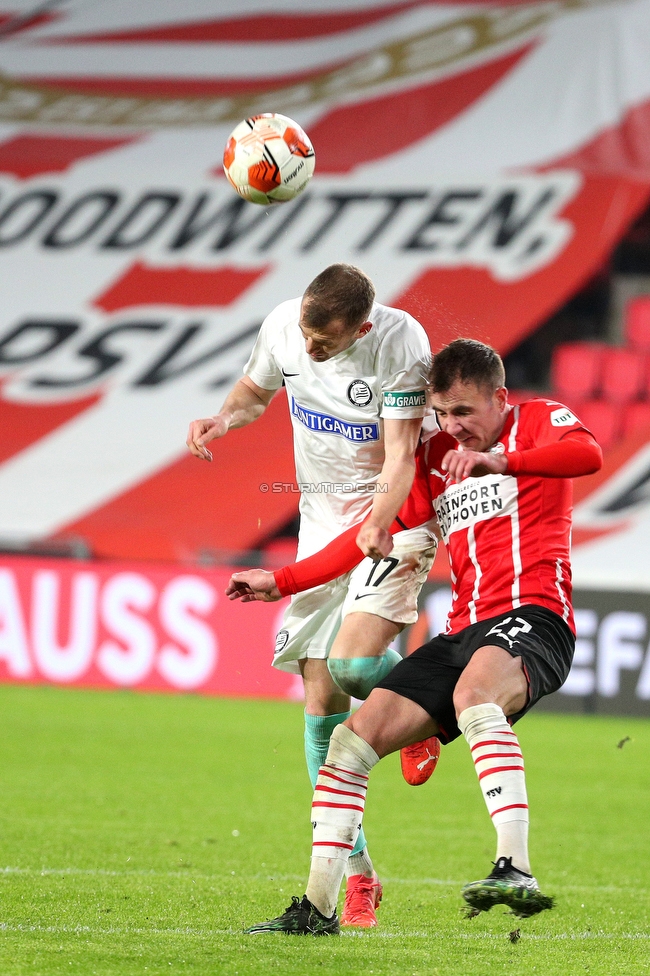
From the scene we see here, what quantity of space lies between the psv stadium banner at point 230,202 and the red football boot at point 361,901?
36.2 feet

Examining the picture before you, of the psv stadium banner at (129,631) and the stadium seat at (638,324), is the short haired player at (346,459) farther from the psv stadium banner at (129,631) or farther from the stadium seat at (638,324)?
the stadium seat at (638,324)

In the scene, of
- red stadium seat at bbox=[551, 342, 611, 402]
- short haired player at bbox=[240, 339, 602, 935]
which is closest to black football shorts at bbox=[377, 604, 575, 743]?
short haired player at bbox=[240, 339, 602, 935]

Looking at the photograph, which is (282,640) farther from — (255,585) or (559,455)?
(559,455)

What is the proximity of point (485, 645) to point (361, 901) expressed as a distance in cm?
106

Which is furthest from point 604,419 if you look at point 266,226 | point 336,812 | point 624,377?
point 336,812

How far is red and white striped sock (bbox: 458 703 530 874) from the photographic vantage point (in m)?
3.41

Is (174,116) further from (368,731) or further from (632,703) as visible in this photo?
(368,731)

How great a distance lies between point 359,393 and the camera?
434 centimetres

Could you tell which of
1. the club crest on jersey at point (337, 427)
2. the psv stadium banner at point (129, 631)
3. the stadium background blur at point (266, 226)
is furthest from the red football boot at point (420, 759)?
the stadium background blur at point (266, 226)

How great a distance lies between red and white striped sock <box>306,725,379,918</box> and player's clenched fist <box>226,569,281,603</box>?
0.50m

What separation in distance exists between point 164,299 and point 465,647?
13.9m

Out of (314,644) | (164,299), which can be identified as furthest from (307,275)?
(314,644)

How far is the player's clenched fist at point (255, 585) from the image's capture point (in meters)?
4.02

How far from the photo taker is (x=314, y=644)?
450 cm
